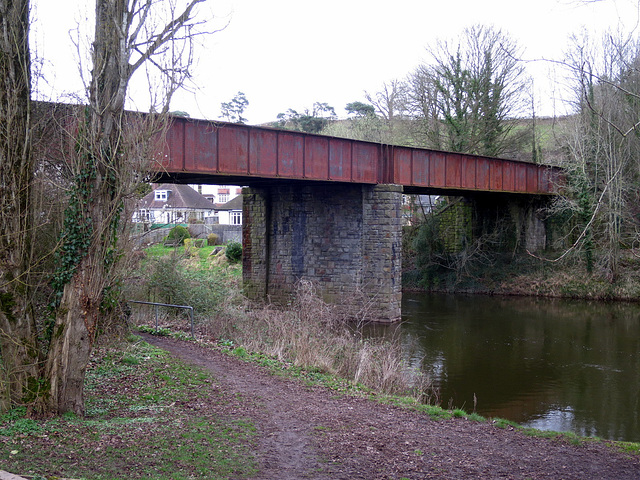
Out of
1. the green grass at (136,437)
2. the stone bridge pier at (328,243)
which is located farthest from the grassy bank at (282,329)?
the green grass at (136,437)

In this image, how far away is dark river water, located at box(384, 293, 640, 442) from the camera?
41.8 feet

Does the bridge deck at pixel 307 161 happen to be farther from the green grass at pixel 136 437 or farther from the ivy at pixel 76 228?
the green grass at pixel 136 437

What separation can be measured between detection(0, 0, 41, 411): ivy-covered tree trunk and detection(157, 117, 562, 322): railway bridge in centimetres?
1023

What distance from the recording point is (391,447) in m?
7.51

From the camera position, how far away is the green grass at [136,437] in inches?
241

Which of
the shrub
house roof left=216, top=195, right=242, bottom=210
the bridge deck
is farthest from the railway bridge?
house roof left=216, top=195, right=242, bottom=210

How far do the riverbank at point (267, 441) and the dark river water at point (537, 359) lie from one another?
371cm

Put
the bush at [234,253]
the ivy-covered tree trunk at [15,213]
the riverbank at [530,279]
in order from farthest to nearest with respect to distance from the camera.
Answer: the bush at [234,253], the riverbank at [530,279], the ivy-covered tree trunk at [15,213]

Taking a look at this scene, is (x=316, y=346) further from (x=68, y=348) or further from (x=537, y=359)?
(x=537, y=359)

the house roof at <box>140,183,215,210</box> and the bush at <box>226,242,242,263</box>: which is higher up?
the house roof at <box>140,183,215,210</box>

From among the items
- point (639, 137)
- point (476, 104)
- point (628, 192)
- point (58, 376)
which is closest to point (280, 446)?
point (58, 376)

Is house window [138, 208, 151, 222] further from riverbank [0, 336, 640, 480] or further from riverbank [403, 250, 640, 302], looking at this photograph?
riverbank [403, 250, 640, 302]

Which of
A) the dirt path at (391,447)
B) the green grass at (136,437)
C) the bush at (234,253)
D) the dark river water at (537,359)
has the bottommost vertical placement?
the dark river water at (537,359)

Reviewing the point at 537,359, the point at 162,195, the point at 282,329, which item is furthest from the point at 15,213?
the point at 162,195
